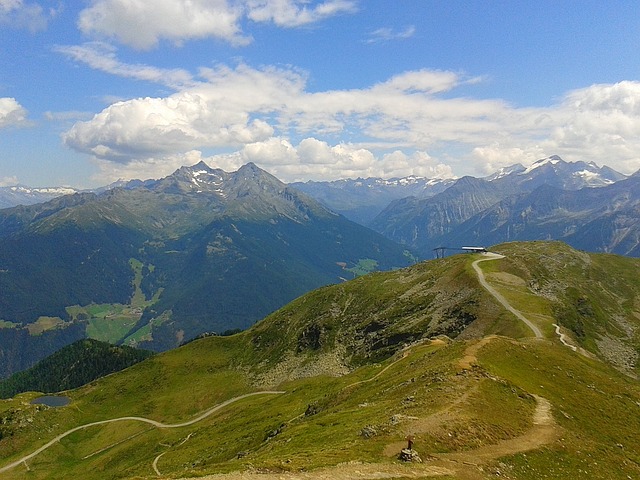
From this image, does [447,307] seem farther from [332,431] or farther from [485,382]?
[332,431]

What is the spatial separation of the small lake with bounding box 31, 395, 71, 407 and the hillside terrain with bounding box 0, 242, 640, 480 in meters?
4.24

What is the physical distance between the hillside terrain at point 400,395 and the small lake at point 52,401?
4239 mm

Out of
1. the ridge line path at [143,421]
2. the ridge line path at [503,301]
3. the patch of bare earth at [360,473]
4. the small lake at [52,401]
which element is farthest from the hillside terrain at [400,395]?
the small lake at [52,401]

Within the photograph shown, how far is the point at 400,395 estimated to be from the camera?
65.8 meters

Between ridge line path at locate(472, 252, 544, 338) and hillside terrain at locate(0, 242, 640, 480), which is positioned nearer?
hillside terrain at locate(0, 242, 640, 480)

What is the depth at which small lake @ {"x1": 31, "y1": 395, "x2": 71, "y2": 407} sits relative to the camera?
577 feet

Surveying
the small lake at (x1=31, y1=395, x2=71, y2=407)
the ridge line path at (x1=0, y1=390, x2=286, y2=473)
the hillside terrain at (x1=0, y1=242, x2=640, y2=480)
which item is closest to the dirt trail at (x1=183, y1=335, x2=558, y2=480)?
the hillside terrain at (x1=0, y1=242, x2=640, y2=480)

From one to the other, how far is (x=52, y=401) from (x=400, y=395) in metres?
176

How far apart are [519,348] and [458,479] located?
166 feet

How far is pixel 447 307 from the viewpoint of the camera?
147875 mm

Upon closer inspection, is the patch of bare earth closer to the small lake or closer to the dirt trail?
the dirt trail

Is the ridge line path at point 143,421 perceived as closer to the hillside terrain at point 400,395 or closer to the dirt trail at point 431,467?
the hillside terrain at point 400,395

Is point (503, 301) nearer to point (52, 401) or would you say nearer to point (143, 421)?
point (143, 421)

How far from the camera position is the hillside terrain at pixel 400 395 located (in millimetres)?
45250
